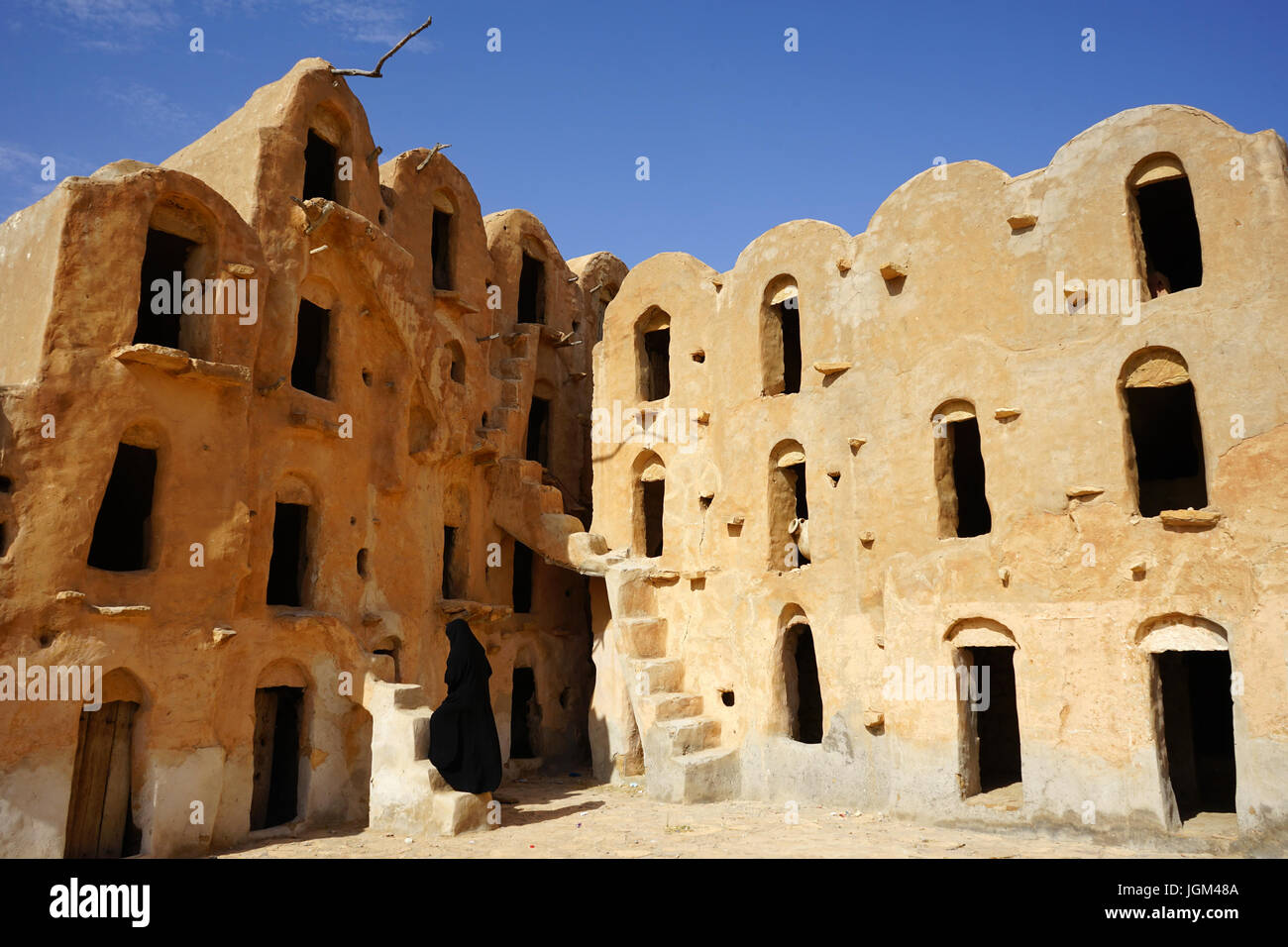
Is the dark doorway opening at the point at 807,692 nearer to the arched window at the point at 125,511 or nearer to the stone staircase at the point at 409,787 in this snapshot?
the stone staircase at the point at 409,787

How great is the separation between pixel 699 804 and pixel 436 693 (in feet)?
17.8

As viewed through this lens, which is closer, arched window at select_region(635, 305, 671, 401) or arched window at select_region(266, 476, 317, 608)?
arched window at select_region(266, 476, 317, 608)

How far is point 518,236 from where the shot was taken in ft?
75.0

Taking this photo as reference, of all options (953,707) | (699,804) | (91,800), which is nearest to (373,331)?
(91,800)

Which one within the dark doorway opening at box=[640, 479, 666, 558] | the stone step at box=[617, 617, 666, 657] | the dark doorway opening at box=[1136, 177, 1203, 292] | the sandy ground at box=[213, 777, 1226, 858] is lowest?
the sandy ground at box=[213, 777, 1226, 858]

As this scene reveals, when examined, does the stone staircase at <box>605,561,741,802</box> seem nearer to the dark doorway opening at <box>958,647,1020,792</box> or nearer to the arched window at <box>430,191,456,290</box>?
the dark doorway opening at <box>958,647,1020,792</box>

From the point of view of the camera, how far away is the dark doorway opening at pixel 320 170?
1695 centimetres

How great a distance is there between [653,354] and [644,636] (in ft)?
23.6

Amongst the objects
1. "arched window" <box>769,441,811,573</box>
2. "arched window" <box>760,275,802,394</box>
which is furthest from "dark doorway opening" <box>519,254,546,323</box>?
"arched window" <box>769,441,811,573</box>

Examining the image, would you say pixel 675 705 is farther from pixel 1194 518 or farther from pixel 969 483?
pixel 1194 518

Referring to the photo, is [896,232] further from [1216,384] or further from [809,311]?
[1216,384]

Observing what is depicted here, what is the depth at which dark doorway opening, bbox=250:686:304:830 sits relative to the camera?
14477mm

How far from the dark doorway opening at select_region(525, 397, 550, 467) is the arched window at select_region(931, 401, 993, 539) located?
10066mm

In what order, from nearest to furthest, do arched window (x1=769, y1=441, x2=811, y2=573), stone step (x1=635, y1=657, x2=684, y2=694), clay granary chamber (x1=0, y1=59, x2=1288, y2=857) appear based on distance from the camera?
1. clay granary chamber (x1=0, y1=59, x2=1288, y2=857)
2. arched window (x1=769, y1=441, x2=811, y2=573)
3. stone step (x1=635, y1=657, x2=684, y2=694)
